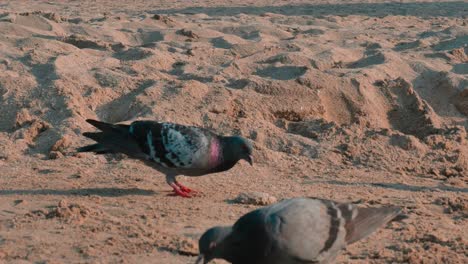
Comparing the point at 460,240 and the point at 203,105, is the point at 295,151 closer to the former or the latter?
the point at 203,105

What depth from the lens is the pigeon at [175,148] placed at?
20.0 ft

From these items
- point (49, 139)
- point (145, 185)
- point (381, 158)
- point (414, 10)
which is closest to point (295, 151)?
point (381, 158)

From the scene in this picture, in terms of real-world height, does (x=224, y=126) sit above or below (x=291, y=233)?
below

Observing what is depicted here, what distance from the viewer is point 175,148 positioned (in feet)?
20.1

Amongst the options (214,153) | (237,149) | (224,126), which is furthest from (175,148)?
(224,126)

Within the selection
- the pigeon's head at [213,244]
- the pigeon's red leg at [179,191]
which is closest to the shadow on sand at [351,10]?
the pigeon's red leg at [179,191]

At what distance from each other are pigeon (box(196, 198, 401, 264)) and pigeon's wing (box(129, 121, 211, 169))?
182 cm

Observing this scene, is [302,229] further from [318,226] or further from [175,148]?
[175,148]

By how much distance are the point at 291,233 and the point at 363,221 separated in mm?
511

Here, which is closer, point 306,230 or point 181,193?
point 306,230

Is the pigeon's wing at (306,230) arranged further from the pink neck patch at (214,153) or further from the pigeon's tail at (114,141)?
the pigeon's tail at (114,141)

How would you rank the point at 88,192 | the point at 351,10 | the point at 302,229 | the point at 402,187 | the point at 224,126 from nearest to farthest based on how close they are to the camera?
the point at 302,229
the point at 88,192
the point at 402,187
the point at 224,126
the point at 351,10

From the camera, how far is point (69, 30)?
11.1 metres

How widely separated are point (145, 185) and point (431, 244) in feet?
7.79
